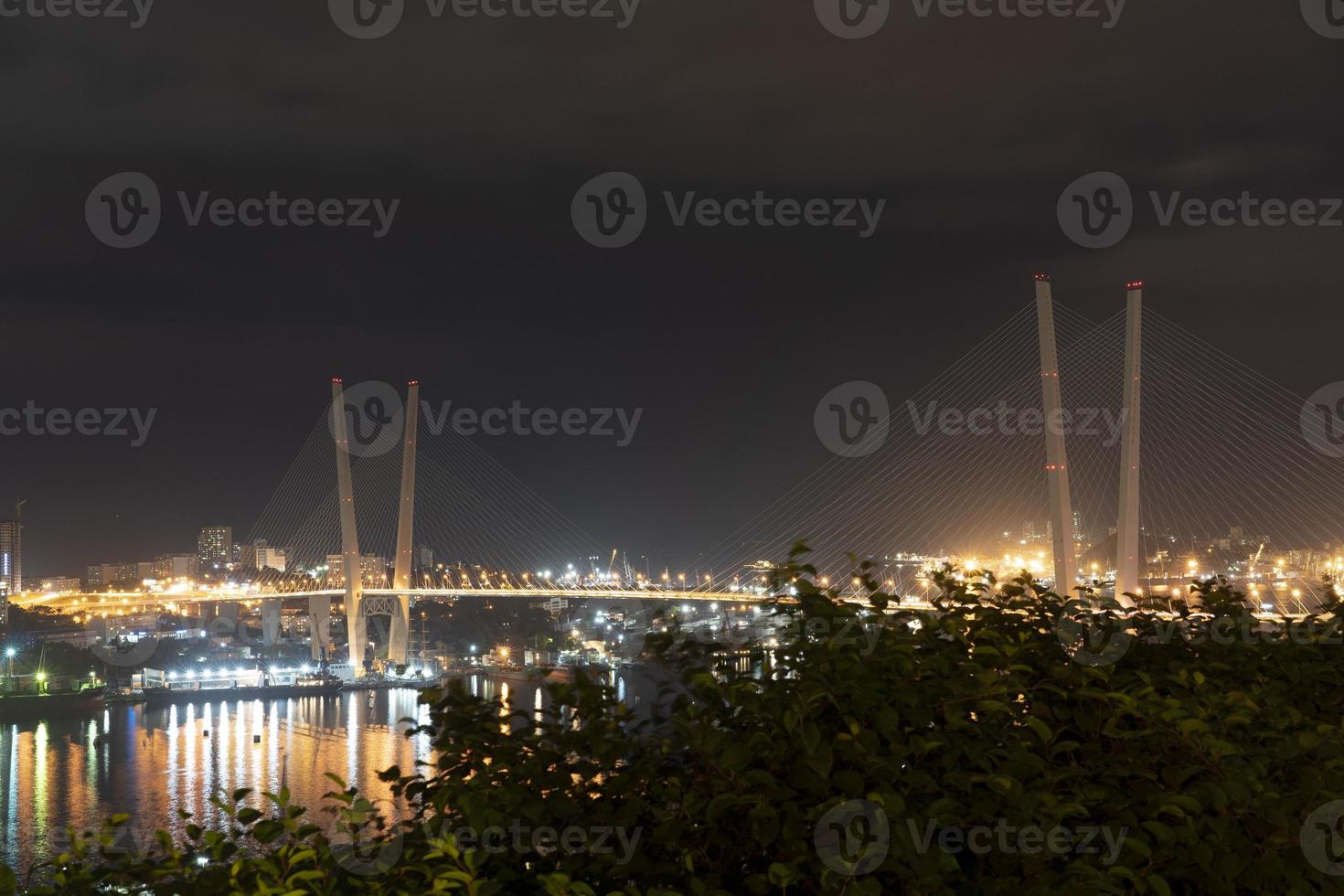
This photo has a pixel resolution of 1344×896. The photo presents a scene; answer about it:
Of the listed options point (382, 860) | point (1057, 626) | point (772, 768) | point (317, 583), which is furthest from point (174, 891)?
point (317, 583)

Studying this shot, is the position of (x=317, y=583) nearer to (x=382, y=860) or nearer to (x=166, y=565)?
(x=166, y=565)

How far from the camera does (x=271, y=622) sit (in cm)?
4906

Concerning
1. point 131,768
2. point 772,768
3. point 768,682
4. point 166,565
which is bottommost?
point 131,768

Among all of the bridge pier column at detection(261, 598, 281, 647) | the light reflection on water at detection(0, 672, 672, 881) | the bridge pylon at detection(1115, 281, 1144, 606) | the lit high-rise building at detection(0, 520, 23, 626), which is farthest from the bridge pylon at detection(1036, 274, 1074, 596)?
the lit high-rise building at detection(0, 520, 23, 626)

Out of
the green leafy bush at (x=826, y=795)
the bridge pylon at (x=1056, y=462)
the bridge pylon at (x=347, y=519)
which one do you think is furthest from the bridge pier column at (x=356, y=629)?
the green leafy bush at (x=826, y=795)

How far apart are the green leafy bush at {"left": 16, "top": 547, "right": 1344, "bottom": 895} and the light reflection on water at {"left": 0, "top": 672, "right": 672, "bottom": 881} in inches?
403

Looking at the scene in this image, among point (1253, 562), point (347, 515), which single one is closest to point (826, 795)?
point (1253, 562)

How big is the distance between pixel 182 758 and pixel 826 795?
25927mm

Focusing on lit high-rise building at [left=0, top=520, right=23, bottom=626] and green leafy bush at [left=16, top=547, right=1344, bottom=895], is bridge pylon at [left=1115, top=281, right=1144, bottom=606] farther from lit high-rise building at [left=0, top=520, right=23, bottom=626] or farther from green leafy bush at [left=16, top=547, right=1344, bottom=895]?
lit high-rise building at [left=0, top=520, right=23, bottom=626]

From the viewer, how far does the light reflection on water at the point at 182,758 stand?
1725cm

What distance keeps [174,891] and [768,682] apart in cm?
96

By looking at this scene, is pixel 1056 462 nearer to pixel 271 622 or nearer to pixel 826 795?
pixel 826 795

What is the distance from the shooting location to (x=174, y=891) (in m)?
1.58

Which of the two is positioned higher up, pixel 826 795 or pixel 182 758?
pixel 826 795
